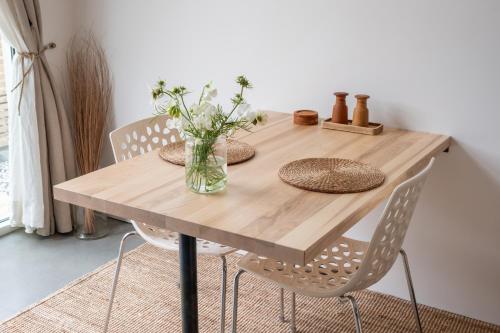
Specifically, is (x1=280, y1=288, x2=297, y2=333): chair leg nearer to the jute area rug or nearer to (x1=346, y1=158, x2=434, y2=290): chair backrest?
the jute area rug

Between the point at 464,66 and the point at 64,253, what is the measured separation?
6.80ft

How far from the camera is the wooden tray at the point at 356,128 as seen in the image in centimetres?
238

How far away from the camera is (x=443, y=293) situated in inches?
103

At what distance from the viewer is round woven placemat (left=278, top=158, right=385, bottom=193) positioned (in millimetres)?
1749

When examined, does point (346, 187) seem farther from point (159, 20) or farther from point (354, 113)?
point (159, 20)

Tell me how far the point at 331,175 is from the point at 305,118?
Result: 28.1 inches

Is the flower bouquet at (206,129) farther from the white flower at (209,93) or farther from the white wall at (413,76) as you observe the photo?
the white wall at (413,76)

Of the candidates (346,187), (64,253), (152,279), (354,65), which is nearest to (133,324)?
(152,279)

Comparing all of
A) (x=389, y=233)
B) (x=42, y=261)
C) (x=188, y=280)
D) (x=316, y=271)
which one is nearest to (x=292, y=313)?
(x=316, y=271)

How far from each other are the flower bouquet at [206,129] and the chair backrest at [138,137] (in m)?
0.61

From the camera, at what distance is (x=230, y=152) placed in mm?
2080

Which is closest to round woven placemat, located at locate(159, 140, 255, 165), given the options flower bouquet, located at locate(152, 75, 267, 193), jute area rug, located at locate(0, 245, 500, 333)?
flower bouquet, located at locate(152, 75, 267, 193)

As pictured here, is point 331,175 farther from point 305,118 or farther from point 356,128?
point 305,118

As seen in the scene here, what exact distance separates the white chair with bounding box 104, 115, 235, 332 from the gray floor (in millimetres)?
592
